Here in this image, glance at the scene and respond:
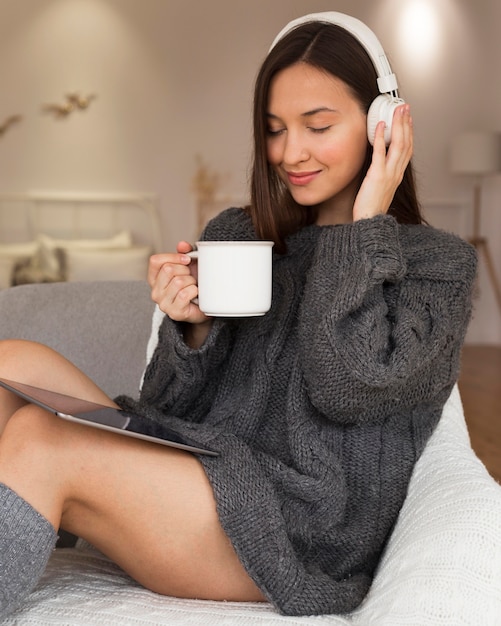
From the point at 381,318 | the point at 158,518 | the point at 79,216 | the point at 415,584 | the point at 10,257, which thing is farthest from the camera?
the point at 79,216

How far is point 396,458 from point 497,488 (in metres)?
0.21

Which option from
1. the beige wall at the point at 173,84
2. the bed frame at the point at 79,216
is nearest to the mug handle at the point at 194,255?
the bed frame at the point at 79,216

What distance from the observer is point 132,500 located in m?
1.02

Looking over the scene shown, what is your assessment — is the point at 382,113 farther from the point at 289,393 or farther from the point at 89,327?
the point at 89,327

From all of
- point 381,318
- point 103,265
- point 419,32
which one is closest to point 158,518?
point 381,318

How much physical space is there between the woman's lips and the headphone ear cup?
0.33ft

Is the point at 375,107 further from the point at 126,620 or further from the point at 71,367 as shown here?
the point at 126,620

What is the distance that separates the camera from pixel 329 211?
4.64 feet

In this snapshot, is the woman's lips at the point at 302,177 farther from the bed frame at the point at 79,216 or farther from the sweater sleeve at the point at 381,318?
the bed frame at the point at 79,216

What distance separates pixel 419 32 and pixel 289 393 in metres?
4.89

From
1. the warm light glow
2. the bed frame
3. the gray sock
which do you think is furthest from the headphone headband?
the warm light glow

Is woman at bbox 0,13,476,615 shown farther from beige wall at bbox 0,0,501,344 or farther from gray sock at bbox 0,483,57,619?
beige wall at bbox 0,0,501,344

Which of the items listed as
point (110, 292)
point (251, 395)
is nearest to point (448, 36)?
point (110, 292)

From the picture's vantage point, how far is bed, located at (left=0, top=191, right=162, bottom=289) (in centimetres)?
457
